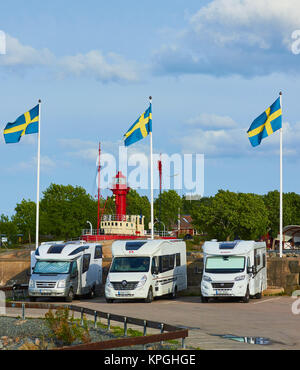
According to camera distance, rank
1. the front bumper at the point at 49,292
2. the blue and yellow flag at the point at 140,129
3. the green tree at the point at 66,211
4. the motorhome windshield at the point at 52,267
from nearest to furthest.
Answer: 1. the front bumper at the point at 49,292
2. the motorhome windshield at the point at 52,267
3. the blue and yellow flag at the point at 140,129
4. the green tree at the point at 66,211

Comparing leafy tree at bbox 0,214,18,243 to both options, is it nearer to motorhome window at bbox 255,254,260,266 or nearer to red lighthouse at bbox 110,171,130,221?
red lighthouse at bbox 110,171,130,221

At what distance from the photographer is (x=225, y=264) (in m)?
31.2

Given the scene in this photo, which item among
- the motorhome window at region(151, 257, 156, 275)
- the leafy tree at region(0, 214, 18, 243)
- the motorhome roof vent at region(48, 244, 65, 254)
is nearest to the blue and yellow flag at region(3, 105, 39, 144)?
the motorhome roof vent at region(48, 244, 65, 254)

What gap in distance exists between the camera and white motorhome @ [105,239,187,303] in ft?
102

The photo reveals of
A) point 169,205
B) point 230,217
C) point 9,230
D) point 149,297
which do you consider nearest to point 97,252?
point 149,297

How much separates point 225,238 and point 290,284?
66.6 m

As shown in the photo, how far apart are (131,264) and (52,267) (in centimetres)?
408

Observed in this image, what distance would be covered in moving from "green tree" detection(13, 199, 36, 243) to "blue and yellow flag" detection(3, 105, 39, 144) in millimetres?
71706

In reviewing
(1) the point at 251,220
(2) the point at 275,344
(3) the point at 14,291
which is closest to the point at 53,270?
(3) the point at 14,291

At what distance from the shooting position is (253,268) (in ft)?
103

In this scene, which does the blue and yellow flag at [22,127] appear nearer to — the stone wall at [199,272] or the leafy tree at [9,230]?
the stone wall at [199,272]

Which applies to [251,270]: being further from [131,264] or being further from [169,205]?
[169,205]

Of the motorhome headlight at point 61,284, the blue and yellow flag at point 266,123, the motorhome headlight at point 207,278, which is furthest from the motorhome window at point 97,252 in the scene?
the blue and yellow flag at point 266,123

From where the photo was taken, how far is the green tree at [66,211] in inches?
4136
